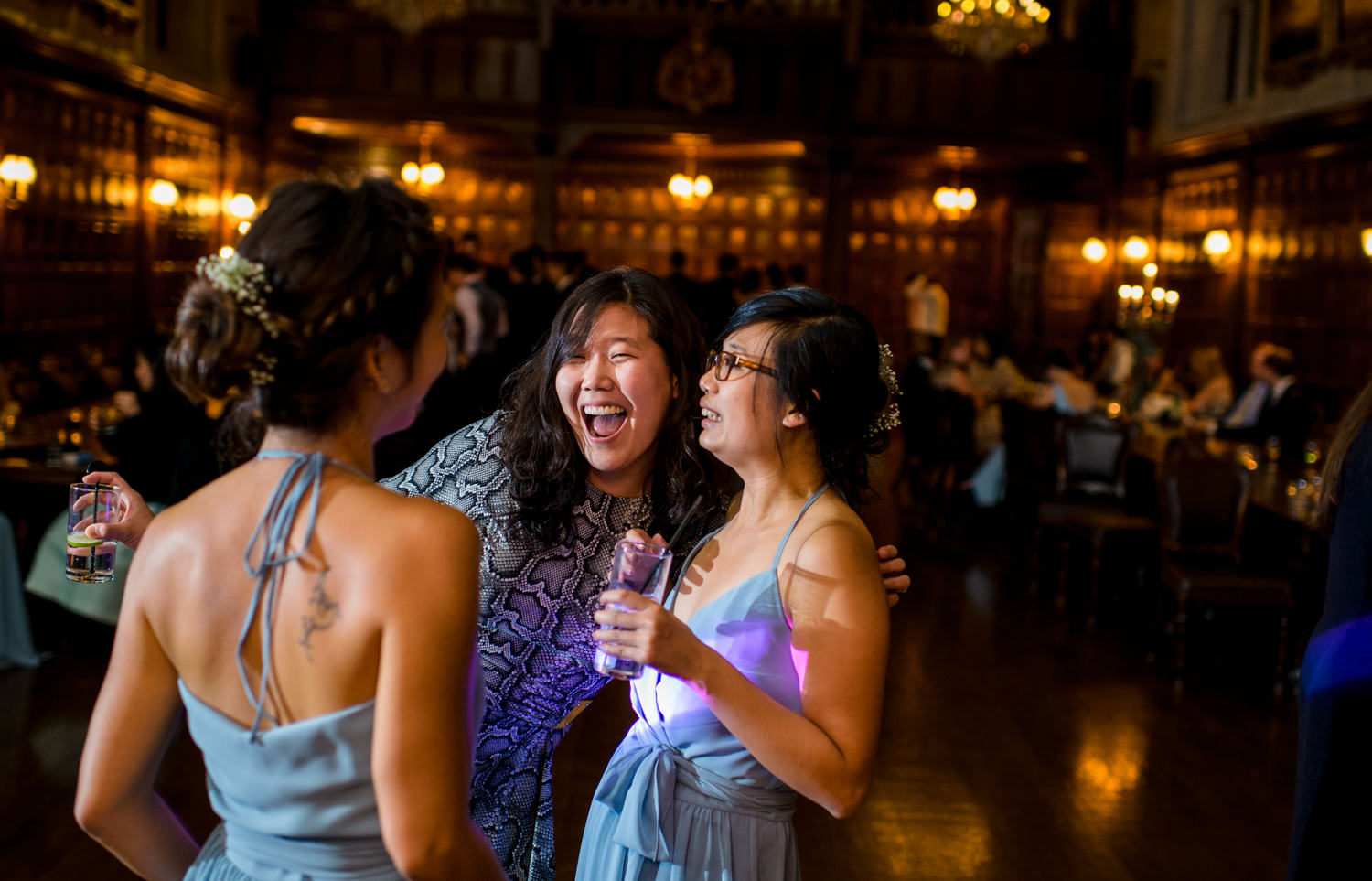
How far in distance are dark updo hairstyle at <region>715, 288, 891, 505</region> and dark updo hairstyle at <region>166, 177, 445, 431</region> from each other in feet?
1.99

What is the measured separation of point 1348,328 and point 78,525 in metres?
10.1

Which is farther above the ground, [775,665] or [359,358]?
[359,358]

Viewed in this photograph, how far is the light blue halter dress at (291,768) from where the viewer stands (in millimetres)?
1188

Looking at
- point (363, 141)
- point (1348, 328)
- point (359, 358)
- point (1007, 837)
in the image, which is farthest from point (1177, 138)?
point (359, 358)

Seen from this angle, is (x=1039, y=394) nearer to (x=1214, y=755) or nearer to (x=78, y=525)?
(x=1214, y=755)

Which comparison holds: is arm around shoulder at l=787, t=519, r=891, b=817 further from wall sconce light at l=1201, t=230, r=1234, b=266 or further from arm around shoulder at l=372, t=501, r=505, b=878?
wall sconce light at l=1201, t=230, r=1234, b=266

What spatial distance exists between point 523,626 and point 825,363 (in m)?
0.68

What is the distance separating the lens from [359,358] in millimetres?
1236

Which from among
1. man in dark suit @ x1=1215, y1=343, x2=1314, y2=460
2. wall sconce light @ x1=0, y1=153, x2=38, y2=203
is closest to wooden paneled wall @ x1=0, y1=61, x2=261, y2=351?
wall sconce light @ x1=0, y1=153, x2=38, y2=203

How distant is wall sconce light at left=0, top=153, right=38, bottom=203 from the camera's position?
836cm

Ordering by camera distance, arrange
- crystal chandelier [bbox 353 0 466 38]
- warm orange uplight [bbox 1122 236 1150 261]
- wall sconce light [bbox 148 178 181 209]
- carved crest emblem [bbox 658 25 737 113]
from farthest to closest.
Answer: warm orange uplight [bbox 1122 236 1150 261] → carved crest emblem [bbox 658 25 737 113] → crystal chandelier [bbox 353 0 466 38] → wall sconce light [bbox 148 178 181 209]

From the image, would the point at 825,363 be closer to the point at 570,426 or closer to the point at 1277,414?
the point at 570,426

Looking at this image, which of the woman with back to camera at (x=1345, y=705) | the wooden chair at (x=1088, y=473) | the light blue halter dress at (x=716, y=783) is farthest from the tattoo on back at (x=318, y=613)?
the wooden chair at (x=1088, y=473)

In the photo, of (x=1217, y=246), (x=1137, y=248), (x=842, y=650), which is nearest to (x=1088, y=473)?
(x=1217, y=246)
